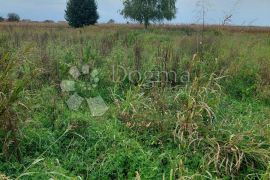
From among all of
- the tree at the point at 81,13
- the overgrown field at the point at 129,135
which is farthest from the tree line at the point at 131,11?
the overgrown field at the point at 129,135

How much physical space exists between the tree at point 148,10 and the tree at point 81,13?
3.38m

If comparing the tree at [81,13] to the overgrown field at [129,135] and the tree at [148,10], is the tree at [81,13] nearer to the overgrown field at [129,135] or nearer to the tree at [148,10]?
the tree at [148,10]

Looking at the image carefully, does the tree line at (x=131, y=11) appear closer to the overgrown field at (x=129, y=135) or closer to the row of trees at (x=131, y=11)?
the row of trees at (x=131, y=11)

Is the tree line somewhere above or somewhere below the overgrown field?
above

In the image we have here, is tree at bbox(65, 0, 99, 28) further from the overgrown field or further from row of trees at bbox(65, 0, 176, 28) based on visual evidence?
the overgrown field

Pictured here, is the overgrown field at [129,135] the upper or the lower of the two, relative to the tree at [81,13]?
lower

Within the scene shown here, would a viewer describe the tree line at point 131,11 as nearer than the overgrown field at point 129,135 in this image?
No

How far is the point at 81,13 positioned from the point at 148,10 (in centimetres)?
609

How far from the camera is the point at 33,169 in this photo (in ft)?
8.84

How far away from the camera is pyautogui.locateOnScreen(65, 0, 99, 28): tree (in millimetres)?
32031

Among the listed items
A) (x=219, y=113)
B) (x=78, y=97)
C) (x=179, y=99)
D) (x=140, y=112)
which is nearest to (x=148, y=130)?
(x=140, y=112)

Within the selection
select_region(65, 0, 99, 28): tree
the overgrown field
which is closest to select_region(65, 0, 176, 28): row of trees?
select_region(65, 0, 99, 28): tree

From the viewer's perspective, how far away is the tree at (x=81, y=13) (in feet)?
105

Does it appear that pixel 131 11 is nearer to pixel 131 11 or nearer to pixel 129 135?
pixel 131 11
